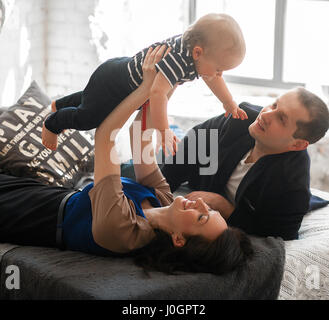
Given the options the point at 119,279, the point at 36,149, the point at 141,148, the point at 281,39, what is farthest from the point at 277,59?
the point at 119,279

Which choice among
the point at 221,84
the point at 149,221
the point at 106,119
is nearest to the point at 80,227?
the point at 149,221

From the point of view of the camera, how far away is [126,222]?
1952mm

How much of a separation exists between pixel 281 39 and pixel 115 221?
2.35 metres

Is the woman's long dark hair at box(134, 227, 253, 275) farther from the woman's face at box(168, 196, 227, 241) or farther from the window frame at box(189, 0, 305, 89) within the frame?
the window frame at box(189, 0, 305, 89)

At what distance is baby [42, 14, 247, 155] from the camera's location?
1771mm

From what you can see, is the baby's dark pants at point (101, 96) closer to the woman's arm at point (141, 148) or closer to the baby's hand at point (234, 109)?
the woman's arm at point (141, 148)

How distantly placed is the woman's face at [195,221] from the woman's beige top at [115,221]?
121 mm

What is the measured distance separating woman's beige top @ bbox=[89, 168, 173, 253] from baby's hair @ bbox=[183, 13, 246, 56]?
0.53m

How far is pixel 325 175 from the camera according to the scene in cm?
365

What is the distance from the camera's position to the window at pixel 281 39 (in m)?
3.74

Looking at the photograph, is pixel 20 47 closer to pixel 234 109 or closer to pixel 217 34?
pixel 234 109

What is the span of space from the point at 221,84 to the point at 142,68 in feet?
1.29

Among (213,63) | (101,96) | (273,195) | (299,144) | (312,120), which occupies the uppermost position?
(213,63)

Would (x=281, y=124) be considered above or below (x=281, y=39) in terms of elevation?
below
